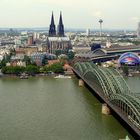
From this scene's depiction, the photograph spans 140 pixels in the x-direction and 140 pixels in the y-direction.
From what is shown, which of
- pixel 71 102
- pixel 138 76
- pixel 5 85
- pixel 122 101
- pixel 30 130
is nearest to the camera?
pixel 30 130

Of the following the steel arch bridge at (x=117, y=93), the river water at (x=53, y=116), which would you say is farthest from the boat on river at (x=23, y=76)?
the steel arch bridge at (x=117, y=93)

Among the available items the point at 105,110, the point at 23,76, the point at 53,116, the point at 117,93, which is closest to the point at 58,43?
the point at 23,76

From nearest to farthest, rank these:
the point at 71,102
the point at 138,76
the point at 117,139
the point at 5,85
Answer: the point at 117,139 < the point at 71,102 < the point at 5,85 < the point at 138,76

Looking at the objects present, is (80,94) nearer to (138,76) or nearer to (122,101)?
(122,101)

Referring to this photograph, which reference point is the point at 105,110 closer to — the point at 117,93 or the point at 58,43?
the point at 117,93

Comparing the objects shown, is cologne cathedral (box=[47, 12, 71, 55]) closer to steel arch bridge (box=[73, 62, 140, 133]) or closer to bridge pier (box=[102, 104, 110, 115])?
steel arch bridge (box=[73, 62, 140, 133])

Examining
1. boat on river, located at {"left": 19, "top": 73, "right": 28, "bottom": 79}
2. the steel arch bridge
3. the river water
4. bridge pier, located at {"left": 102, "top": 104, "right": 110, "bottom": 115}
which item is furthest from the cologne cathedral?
bridge pier, located at {"left": 102, "top": 104, "right": 110, "bottom": 115}

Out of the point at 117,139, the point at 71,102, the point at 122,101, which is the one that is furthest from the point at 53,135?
the point at 71,102
